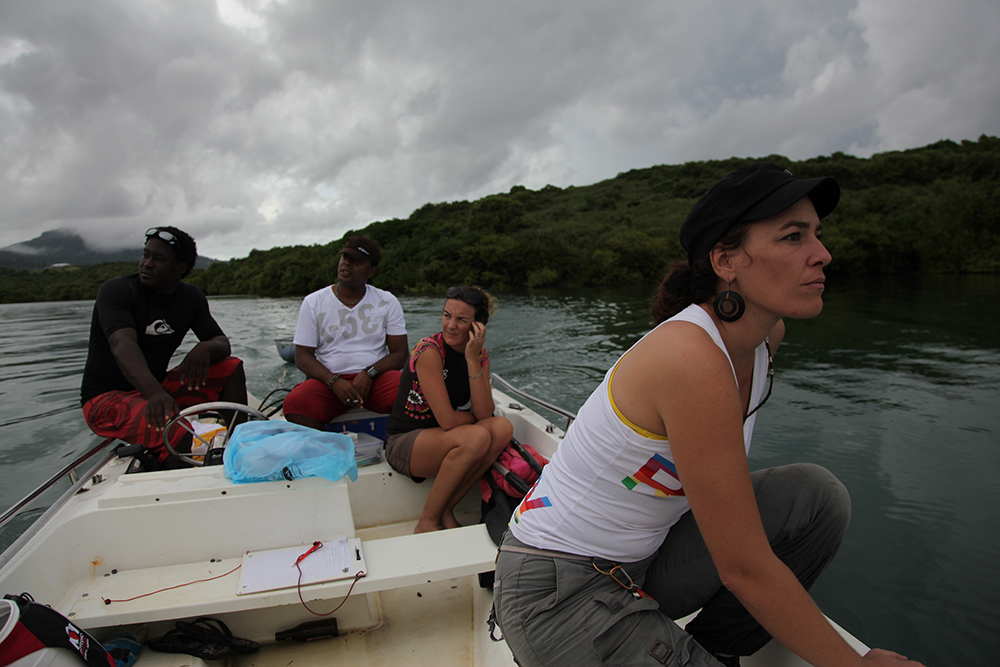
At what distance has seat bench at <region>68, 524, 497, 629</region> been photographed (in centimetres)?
162

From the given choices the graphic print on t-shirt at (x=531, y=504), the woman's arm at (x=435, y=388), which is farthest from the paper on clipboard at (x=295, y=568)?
the graphic print on t-shirt at (x=531, y=504)

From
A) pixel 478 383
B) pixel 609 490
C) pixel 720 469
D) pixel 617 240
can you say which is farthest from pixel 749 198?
pixel 617 240

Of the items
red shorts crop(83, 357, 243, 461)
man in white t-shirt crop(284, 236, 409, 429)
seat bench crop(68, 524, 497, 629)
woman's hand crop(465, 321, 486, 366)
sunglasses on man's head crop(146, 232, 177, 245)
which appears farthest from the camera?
man in white t-shirt crop(284, 236, 409, 429)

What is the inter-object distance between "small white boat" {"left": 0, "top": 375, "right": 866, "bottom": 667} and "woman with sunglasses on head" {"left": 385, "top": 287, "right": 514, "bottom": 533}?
1.26 ft

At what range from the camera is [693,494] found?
946 mm

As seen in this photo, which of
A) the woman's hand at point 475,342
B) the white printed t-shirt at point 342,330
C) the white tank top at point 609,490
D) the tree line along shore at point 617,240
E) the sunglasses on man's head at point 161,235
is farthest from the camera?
the tree line along shore at point 617,240

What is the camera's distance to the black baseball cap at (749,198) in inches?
38.8

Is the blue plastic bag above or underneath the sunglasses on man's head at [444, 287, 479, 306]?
underneath

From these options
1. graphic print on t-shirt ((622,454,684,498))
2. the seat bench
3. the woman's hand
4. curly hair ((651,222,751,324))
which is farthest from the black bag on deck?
the woman's hand

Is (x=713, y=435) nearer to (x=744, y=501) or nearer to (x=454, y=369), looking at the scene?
(x=744, y=501)

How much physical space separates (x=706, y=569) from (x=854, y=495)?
12.5 feet

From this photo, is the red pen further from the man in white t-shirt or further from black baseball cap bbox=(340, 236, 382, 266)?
black baseball cap bbox=(340, 236, 382, 266)

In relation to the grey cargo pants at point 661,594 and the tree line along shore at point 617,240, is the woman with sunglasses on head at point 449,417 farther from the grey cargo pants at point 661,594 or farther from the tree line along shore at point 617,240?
the tree line along shore at point 617,240

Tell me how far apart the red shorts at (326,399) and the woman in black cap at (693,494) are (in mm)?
2221
